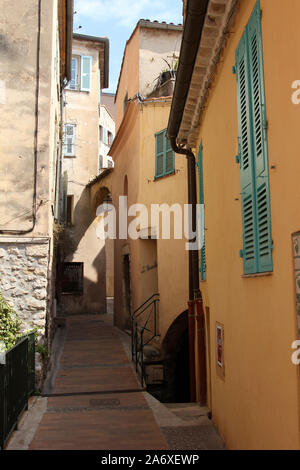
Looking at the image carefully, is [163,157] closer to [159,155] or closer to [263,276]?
[159,155]

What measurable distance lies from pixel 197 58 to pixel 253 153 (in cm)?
259

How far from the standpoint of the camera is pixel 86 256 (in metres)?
21.6

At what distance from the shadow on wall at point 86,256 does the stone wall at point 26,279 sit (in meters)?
11.9

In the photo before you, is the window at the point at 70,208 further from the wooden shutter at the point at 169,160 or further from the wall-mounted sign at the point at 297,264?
the wall-mounted sign at the point at 297,264

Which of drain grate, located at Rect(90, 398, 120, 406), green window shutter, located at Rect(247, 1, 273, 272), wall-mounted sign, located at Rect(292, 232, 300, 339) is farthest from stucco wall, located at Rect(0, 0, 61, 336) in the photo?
wall-mounted sign, located at Rect(292, 232, 300, 339)

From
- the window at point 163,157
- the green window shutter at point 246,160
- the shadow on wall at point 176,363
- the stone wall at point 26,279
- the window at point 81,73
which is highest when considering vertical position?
the window at point 81,73

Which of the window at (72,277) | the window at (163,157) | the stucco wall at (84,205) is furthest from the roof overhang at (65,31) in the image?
the window at (72,277)

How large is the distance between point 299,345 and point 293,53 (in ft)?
6.46

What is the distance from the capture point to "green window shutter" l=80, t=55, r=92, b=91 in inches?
868

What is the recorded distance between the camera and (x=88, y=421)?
677 cm

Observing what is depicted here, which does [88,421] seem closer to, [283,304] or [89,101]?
[283,304]

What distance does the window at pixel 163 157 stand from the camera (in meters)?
12.3

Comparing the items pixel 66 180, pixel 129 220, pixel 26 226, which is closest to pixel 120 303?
pixel 129 220

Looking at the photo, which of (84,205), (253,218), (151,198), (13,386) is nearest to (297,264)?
(253,218)
